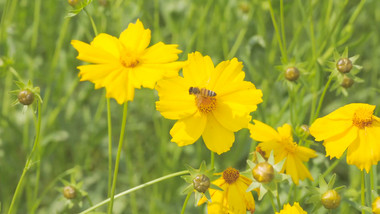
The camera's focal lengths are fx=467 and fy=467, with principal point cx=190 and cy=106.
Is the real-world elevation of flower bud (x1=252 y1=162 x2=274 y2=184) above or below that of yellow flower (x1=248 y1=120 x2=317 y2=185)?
above

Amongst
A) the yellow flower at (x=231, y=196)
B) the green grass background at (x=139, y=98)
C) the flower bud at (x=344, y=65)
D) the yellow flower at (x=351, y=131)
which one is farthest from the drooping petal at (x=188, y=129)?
the green grass background at (x=139, y=98)

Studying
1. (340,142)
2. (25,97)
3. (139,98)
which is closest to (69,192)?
(25,97)

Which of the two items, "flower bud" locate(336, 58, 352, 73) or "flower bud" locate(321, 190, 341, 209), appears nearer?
"flower bud" locate(321, 190, 341, 209)

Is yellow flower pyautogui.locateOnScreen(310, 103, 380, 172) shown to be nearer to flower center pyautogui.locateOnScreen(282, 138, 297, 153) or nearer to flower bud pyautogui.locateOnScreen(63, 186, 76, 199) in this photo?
flower center pyautogui.locateOnScreen(282, 138, 297, 153)

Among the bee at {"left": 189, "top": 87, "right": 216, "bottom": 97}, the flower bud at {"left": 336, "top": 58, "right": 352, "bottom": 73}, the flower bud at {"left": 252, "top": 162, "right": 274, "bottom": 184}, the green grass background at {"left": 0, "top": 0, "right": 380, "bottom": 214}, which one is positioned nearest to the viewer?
the flower bud at {"left": 252, "top": 162, "right": 274, "bottom": 184}

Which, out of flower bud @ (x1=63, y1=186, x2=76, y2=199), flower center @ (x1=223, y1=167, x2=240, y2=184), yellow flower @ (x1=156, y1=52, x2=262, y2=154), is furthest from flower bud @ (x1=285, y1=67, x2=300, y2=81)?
flower bud @ (x1=63, y1=186, x2=76, y2=199)

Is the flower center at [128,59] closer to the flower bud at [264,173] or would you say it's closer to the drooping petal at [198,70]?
the drooping petal at [198,70]

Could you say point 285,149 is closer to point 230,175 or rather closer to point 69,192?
point 230,175

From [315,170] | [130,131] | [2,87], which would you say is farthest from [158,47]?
[2,87]
